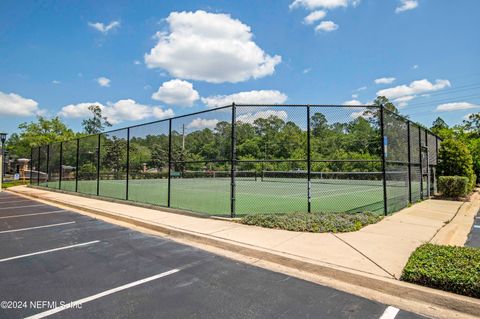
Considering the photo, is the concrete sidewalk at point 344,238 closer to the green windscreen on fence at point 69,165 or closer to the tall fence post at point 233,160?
the tall fence post at point 233,160

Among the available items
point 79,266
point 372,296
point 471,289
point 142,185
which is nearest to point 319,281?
point 372,296

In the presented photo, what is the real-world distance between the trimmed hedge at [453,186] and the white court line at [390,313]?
12.7 m

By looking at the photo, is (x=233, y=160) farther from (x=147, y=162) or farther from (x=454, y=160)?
(x=454, y=160)

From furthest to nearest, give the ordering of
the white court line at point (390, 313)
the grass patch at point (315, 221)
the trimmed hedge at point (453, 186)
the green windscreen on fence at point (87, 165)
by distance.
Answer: the green windscreen on fence at point (87, 165), the trimmed hedge at point (453, 186), the grass patch at point (315, 221), the white court line at point (390, 313)

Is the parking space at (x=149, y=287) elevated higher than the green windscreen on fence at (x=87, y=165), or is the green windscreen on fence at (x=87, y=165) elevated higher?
the green windscreen on fence at (x=87, y=165)

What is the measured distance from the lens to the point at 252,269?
4695 millimetres

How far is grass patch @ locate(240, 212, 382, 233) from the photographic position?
6.80m

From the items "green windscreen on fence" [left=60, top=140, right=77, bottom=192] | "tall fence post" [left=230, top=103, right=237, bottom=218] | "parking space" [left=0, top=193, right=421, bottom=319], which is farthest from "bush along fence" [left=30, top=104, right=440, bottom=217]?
"green windscreen on fence" [left=60, top=140, right=77, bottom=192]

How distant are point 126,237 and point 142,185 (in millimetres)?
8408

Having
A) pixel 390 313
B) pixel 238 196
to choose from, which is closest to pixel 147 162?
pixel 238 196

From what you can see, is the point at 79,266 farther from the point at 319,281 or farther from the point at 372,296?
the point at 372,296

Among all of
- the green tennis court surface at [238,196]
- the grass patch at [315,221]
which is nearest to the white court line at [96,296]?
the grass patch at [315,221]

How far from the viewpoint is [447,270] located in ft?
12.5

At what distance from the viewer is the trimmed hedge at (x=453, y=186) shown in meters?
13.1
